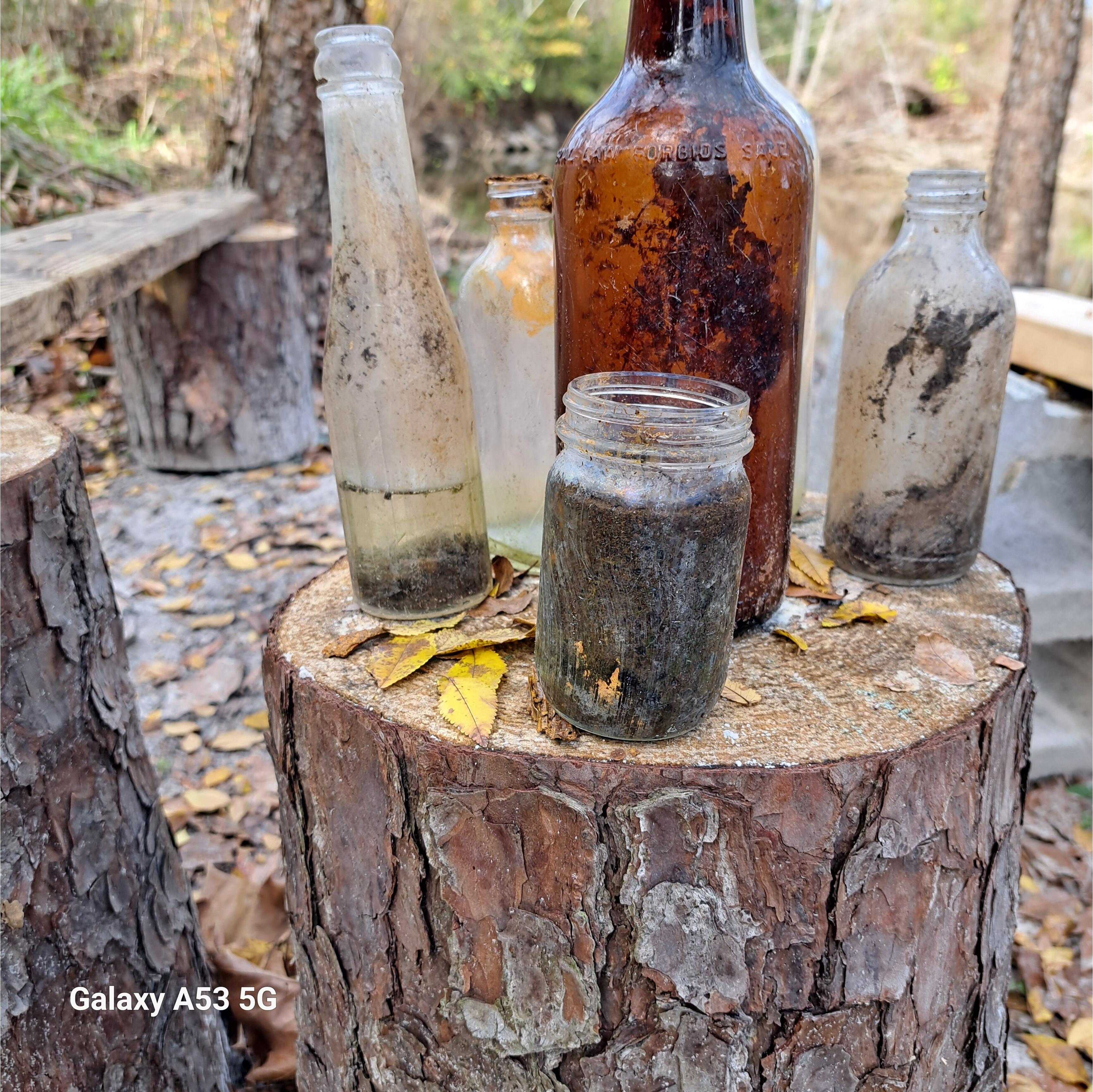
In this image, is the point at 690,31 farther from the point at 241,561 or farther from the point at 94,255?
the point at 241,561

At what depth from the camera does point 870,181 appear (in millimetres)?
7383

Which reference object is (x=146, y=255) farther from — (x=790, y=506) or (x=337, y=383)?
(x=790, y=506)

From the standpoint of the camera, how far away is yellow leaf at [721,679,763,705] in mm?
917

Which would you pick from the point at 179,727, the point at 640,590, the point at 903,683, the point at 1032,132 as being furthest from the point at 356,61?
the point at 1032,132

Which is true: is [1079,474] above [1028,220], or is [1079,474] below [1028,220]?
below

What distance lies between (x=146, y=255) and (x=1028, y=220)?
3397 mm

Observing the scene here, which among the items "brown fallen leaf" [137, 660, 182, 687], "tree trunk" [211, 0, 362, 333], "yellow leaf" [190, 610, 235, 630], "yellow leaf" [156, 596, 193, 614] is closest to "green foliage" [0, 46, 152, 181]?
"tree trunk" [211, 0, 362, 333]

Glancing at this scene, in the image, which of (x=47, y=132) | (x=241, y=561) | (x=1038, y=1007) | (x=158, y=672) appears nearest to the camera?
(x=1038, y=1007)

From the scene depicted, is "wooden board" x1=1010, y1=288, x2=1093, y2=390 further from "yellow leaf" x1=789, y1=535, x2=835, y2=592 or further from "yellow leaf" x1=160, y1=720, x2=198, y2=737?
"yellow leaf" x1=160, y1=720, x2=198, y2=737

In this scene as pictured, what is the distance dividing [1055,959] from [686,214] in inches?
70.2

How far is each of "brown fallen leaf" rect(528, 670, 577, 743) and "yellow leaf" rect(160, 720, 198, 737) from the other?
1510 millimetres

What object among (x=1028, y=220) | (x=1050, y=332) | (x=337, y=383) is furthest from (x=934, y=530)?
(x=1028, y=220)

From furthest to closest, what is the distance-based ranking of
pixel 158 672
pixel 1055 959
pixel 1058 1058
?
1. pixel 158 672
2. pixel 1055 959
3. pixel 1058 1058

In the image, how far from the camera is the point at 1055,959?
6.05 feet
